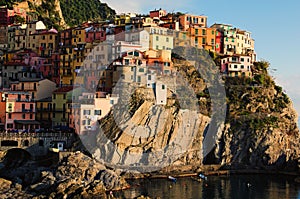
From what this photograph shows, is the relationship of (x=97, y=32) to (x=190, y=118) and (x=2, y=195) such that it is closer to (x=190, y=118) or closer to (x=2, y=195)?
(x=190, y=118)

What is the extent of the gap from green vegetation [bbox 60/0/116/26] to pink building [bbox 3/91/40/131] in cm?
4183

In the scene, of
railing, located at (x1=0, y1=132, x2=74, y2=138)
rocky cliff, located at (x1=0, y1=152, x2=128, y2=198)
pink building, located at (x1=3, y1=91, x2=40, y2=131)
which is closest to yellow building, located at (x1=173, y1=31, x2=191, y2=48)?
pink building, located at (x1=3, y1=91, x2=40, y2=131)

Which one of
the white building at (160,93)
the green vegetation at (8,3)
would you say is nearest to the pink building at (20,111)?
the white building at (160,93)

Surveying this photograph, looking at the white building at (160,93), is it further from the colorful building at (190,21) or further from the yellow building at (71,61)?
the colorful building at (190,21)

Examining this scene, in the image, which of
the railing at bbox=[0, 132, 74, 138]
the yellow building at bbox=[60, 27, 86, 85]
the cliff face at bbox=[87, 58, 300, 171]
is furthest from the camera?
the yellow building at bbox=[60, 27, 86, 85]

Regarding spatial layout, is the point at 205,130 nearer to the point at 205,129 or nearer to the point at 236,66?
the point at 205,129

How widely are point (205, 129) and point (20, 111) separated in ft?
67.6

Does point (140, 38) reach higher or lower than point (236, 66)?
higher

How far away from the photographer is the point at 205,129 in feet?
206

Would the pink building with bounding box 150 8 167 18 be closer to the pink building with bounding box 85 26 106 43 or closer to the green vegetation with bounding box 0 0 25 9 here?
the pink building with bounding box 85 26 106 43

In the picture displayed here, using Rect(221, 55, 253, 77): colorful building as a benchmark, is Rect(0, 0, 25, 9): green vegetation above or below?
above

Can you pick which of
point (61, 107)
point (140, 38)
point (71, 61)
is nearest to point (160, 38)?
point (140, 38)

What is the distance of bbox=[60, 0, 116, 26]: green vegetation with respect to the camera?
4131 inches

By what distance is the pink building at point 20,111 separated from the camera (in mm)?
59469
